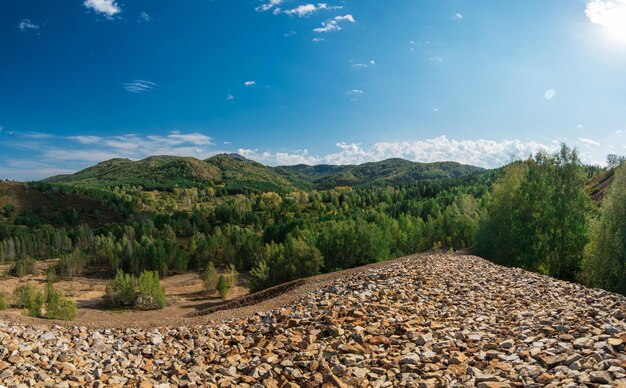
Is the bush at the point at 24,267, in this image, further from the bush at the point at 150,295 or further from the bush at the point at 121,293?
the bush at the point at 150,295

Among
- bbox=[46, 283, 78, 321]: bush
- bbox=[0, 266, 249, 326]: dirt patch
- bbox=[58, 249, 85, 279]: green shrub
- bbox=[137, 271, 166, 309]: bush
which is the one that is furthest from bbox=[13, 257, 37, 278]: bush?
bbox=[46, 283, 78, 321]: bush

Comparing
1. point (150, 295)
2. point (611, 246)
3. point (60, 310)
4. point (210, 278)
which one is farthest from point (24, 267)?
point (611, 246)

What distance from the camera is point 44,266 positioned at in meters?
121

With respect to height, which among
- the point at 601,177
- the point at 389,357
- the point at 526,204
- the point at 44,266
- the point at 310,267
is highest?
the point at 601,177

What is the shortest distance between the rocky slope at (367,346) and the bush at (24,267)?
397ft

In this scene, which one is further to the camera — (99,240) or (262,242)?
(99,240)

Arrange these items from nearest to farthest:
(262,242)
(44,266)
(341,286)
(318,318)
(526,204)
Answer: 1. (318,318)
2. (341,286)
3. (526,204)
4. (262,242)
5. (44,266)

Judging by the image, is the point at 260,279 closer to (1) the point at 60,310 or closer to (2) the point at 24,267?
(1) the point at 60,310

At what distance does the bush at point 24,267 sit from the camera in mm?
107750

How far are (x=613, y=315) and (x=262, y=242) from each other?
103 meters

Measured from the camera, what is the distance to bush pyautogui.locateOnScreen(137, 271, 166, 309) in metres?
70.9

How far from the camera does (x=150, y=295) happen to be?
71.2 metres

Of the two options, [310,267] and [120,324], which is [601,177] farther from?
[120,324]

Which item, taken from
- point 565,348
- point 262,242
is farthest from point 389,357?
point 262,242
